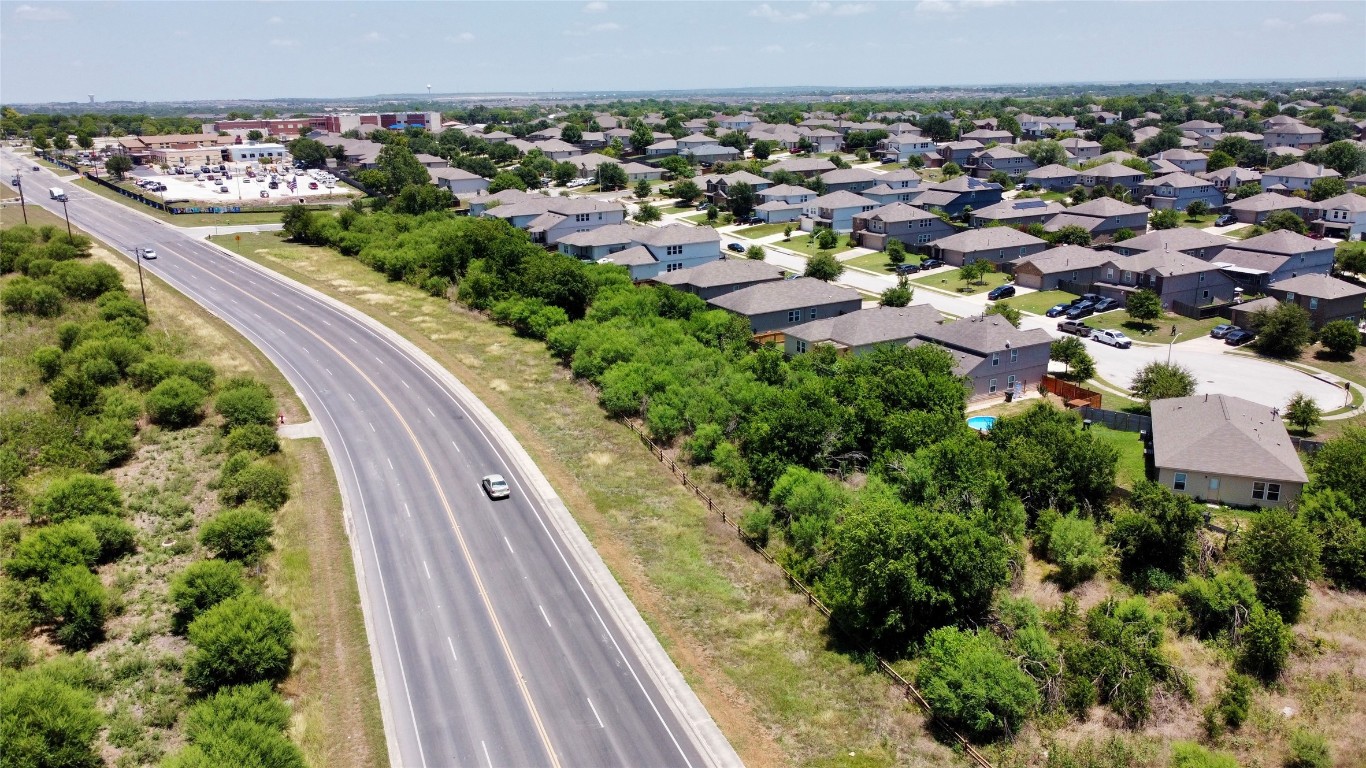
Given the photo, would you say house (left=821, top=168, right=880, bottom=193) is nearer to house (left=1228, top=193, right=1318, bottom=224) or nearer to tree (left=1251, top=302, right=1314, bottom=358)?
house (left=1228, top=193, right=1318, bottom=224)

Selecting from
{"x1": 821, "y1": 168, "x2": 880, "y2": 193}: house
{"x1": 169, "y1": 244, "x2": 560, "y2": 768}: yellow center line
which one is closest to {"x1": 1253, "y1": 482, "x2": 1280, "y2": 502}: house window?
{"x1": 169, "y1": 244, "x2": 560, "y2": 768}: yellow center line

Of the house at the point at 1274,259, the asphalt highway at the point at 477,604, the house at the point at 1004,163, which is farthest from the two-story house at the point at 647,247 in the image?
the house at the point at 1004,163

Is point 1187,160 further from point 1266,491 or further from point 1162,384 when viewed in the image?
point 1266,491

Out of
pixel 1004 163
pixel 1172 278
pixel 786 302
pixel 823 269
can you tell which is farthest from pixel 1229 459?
pixel 1004 163

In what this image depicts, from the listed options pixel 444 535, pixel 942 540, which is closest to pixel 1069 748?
pixel 942 540

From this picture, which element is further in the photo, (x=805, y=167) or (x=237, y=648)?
(x=805, y=167)

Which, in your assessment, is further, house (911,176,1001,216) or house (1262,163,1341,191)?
house (1262,163,1341,191)
